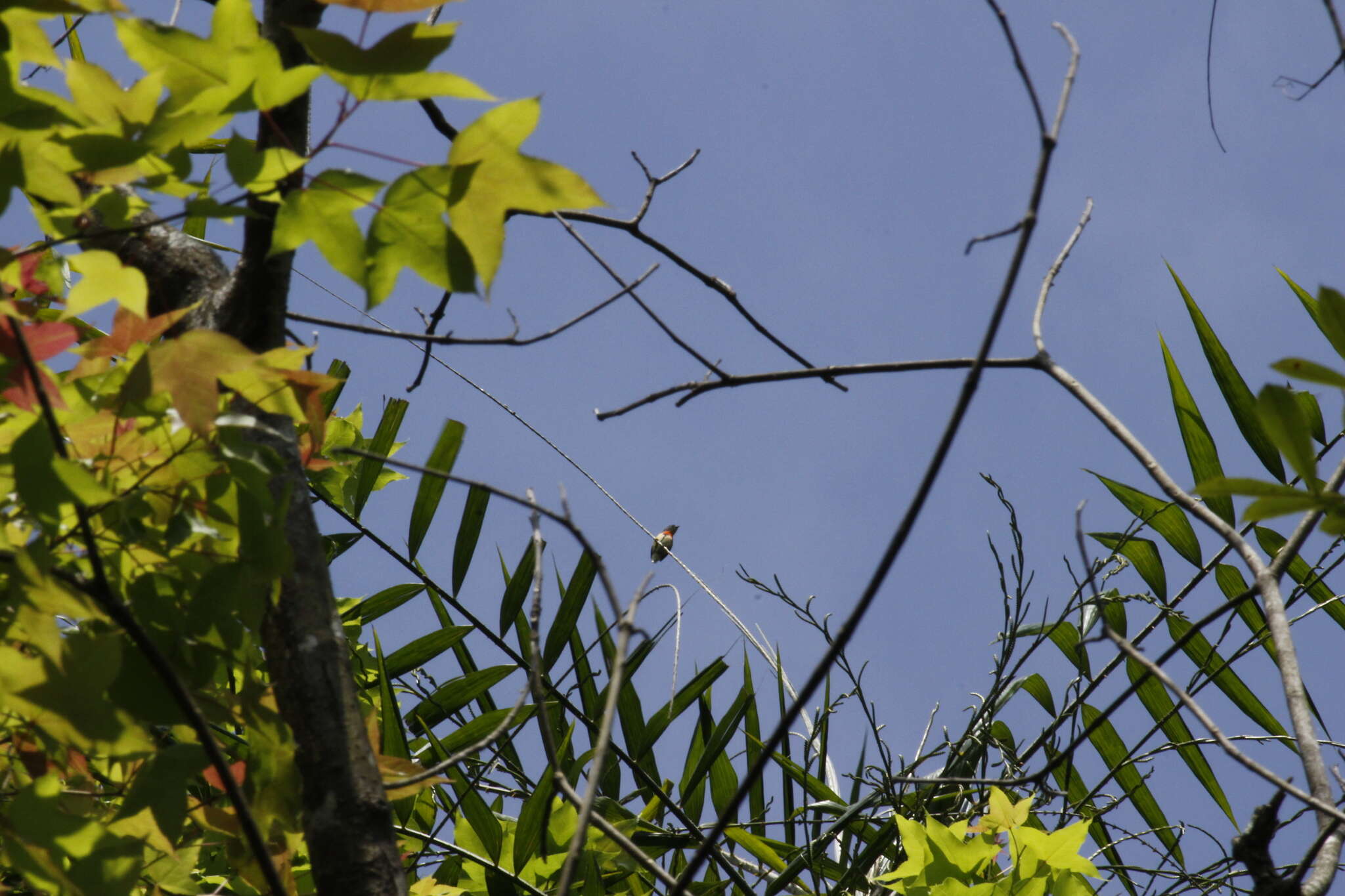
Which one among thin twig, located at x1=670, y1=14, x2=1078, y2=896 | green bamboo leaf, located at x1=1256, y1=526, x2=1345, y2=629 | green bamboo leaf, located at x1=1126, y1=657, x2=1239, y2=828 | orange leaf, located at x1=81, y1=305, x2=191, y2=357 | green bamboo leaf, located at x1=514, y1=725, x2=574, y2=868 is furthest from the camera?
green bamboo leaf, located at x1=1126, y1=657, x2=1239, y2=828

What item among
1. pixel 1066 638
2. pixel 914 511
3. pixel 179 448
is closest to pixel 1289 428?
pixel 914 511

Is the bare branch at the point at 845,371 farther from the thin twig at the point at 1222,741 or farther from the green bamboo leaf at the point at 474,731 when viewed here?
the green bamboo leaf at the point at 474,731

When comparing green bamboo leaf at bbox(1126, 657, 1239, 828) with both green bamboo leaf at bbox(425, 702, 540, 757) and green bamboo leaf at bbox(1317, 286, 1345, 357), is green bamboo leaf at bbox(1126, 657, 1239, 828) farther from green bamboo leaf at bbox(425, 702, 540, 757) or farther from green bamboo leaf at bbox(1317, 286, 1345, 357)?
green bamboo leaf at bbox(1317, 286, 1345, 357)

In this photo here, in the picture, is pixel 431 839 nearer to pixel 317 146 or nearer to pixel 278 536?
pixel 278 536

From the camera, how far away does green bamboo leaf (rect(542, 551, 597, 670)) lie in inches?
60.2

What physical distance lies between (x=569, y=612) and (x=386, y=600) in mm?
273

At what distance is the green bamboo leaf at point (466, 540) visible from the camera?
154 cm

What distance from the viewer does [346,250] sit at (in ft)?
1.76

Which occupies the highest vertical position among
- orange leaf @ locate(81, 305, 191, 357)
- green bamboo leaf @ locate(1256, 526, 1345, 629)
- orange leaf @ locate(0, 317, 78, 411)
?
green bamboo leaf @ locate(1256, 526, 1345, 629)

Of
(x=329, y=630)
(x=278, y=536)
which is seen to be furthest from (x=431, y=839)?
(x=278, y=536)

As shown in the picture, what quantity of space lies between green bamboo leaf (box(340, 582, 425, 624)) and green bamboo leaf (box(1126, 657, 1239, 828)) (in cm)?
102

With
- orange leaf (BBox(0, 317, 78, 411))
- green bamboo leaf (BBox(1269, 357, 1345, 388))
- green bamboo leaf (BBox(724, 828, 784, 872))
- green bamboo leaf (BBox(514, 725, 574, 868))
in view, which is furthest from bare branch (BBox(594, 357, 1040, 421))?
green bamboo leaf (BBox(724, 828, 784, 872))

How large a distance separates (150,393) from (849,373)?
0.36m

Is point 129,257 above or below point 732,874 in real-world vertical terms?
above
